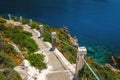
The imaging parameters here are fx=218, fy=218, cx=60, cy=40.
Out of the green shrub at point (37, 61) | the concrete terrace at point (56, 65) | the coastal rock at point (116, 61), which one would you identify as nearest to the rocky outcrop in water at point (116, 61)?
the coastal rock at point (116, 61)

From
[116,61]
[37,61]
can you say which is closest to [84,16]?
[116,61]

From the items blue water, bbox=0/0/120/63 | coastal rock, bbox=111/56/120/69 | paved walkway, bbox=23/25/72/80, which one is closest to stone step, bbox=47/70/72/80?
paved walkway, bbox=23/25/72/80

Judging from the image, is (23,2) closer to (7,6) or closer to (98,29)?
(7,6)

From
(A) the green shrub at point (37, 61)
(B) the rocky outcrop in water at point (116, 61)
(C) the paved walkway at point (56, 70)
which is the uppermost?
(A) the green shrub at point (37, 61)

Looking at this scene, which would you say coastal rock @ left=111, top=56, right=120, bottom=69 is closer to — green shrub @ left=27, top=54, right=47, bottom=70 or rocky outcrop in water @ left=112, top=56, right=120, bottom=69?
rocky outcrop in water @ left=112, top=56, right=120, bottom=69

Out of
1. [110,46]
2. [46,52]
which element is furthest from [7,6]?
[46,52]

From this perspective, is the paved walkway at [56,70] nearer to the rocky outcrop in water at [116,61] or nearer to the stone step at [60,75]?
the stone step at [60,75]
